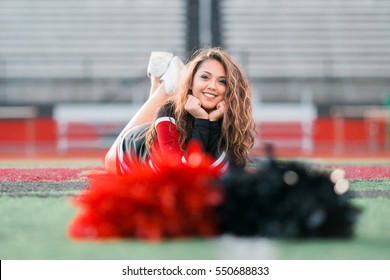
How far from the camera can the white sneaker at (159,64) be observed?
3.26m

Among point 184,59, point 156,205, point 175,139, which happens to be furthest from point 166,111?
point 184,59

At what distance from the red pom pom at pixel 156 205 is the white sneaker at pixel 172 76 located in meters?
1.21

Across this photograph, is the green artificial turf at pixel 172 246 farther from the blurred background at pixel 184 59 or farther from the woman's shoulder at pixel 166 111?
the blurred background at pixel 184 59

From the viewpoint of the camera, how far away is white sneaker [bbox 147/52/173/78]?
3.26 meters

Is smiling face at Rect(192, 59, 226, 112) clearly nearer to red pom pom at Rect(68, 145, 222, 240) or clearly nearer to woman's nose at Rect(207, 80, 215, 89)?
woman's nose at Rect(207, 80, 215, 89)

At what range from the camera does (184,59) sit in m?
10.7

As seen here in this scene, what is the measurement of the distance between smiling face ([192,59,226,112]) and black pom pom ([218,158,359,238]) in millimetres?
692

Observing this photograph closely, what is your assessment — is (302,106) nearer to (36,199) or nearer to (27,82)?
(27,82)

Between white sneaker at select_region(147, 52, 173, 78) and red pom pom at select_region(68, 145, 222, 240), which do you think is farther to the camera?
white sneaker at select_region(147, 52, 173, 78)

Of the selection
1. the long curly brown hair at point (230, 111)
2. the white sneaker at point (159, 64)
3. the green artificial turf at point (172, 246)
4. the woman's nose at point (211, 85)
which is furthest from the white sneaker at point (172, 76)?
the green artificial turf at point (172, 246)

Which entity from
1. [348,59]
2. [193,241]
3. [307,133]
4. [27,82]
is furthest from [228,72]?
[348,59]

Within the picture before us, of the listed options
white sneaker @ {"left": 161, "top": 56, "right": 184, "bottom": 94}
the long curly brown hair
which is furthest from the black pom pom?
white sneaker @ {"left": 161, "top": 56, "right": 184, "bottom": 94}

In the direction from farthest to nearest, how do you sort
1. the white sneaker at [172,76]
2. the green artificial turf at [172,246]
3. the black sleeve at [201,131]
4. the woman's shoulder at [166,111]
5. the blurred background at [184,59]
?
the blurred background at [184,59], the white sneaker at [172,76], the woman's shoulder at [166,111], the black sleeve at [201,131], the green artificial turf at [172,246]

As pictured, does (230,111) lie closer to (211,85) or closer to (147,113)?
(211,85)
